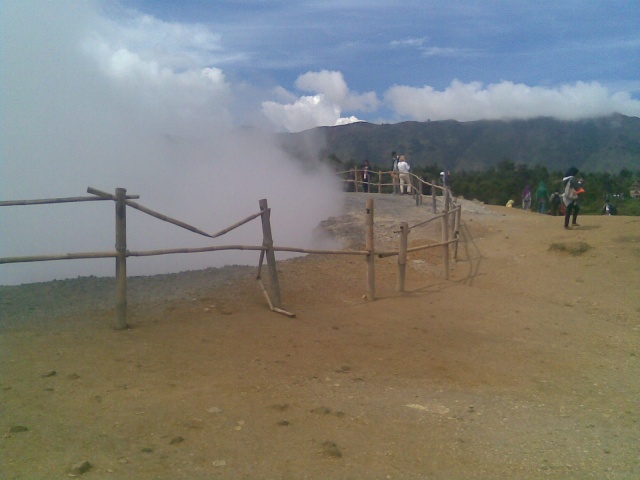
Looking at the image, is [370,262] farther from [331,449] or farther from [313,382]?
[331,449]

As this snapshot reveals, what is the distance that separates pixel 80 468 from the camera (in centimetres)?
282

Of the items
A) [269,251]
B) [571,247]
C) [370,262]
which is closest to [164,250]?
[269,251]

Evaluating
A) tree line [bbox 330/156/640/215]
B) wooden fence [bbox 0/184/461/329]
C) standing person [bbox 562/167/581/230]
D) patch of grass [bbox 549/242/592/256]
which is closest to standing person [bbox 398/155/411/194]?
standing person [bbox 562/167/581/230]

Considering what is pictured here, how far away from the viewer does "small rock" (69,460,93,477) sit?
280cm

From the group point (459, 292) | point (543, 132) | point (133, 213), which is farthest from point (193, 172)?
point (543, 132)

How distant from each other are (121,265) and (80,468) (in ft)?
8.94

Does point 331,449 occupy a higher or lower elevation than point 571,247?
lower

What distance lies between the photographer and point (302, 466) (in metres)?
3.05

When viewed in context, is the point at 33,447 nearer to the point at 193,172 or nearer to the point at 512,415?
the point at 512,415

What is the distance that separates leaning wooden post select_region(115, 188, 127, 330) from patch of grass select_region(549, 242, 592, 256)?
8759 millimetres

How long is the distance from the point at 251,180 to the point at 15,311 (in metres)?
11.4

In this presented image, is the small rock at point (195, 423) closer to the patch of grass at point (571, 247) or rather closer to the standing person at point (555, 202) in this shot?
the patch of grass at point (571, 247)

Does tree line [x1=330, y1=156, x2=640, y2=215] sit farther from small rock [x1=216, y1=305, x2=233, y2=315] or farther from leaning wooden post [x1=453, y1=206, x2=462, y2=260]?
small rock [x1=216, y1=305, x2=233, y2=315]

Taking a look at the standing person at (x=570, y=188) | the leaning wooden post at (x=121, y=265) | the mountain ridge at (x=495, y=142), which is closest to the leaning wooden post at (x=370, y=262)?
the leaning wooden post at (x=121, y=265)
